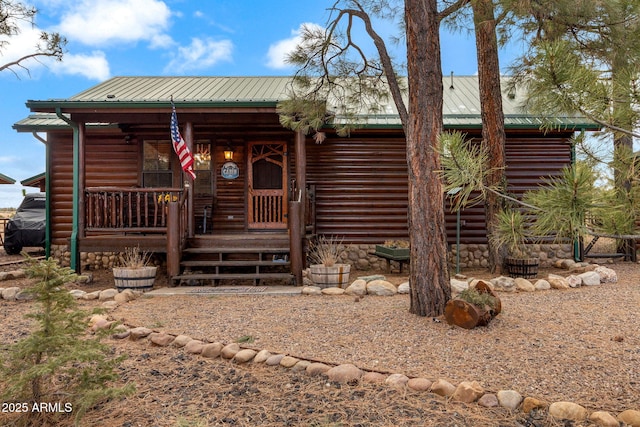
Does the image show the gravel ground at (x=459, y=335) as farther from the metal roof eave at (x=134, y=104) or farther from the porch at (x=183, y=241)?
the metal roof eave at (x=134, y=104)

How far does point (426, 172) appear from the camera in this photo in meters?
4.50

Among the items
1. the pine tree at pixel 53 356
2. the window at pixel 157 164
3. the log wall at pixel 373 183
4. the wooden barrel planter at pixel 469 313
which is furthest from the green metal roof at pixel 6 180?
the wooden barrel planter at pixel 469 313

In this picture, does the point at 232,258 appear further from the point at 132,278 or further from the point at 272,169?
the point at 272,169

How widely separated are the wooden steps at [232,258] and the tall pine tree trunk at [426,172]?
290 centimetres

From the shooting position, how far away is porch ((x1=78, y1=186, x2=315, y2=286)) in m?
6.96

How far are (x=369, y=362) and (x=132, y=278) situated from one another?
4809 millimetres

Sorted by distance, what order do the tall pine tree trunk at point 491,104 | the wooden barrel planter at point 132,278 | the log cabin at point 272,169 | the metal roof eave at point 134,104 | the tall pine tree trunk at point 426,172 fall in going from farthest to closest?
1. the log cabin at point 272,169
2. the tall pine tree trunk at point 491,104
3. the metal roof eave at point 134,104
4. the wooden barrel planter at point 132,278
5. the tall pine tree trunk at point 426,172

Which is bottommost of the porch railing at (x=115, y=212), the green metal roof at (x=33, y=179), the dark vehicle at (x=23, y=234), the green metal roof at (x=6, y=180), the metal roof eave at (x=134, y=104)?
the dark vehicle at (x=23, y=234)

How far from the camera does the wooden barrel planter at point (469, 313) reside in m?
4.07

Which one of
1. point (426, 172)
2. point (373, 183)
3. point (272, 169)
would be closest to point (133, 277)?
point (272, 169)

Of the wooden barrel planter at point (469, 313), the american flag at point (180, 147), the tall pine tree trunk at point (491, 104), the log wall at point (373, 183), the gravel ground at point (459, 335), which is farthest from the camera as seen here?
the log wall at point (373, 183)

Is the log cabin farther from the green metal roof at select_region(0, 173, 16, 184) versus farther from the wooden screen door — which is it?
the green metal roof at select_region(0, 173, 16, 184)

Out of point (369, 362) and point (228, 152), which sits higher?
point (228, 152)

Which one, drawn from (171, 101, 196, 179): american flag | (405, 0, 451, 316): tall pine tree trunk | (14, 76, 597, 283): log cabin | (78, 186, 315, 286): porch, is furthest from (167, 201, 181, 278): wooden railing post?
(405, 0, 451, 316): tall pine tree trunk
